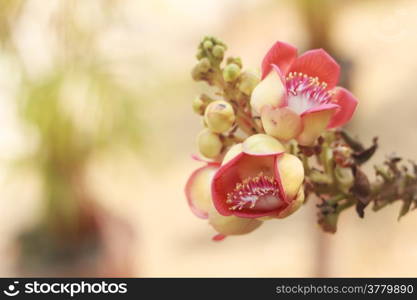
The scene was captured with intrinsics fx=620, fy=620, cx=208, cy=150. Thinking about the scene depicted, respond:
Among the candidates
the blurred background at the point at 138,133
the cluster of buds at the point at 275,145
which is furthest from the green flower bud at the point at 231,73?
the blurred background at the point at 138,133

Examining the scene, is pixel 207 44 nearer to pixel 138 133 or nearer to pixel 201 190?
pixel 201 190

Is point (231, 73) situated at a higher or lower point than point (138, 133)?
lower

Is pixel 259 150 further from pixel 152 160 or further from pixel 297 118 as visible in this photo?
pixel 152 160

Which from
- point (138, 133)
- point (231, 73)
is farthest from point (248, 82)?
point (138, 133)

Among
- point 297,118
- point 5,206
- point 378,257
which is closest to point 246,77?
point 297,118

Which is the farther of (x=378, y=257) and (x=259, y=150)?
(x=378, y=257)
